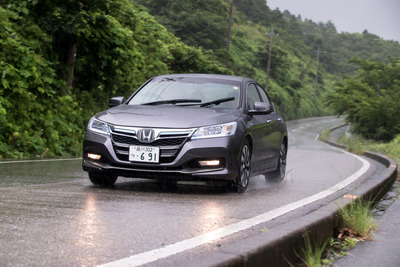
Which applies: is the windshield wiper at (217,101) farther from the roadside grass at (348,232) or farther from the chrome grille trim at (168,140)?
the roadside grass at (348,232)

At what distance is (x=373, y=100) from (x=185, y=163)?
85.5ft

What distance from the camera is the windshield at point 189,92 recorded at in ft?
27.8

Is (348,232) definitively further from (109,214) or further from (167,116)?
(167,116)

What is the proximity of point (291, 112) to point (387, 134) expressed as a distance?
155ft

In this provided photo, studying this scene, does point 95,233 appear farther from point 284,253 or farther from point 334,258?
point 334,258

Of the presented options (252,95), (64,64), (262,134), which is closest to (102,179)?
(262,134)

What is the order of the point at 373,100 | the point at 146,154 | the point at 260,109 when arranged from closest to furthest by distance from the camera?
1. the point at 146,154
2. the point at 260,109
3. the point at 373,100

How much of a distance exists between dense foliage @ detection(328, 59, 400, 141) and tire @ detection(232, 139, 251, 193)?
2328cm

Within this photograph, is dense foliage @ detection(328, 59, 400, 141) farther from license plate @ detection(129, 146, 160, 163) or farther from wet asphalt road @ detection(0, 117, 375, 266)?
license plate @ detection(129, 146, 160, 163)

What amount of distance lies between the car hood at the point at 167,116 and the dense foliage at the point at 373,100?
23696mm

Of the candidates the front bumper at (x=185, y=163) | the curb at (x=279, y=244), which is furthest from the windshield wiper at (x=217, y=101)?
the curb at (x=279, y=244)

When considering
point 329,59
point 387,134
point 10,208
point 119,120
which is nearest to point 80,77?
point 119,120

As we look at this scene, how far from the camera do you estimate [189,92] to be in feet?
28.4

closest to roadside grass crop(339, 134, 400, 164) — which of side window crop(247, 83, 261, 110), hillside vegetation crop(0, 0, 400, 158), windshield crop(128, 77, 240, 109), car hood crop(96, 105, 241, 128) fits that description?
side window crop(247, 83, 261, 110)
